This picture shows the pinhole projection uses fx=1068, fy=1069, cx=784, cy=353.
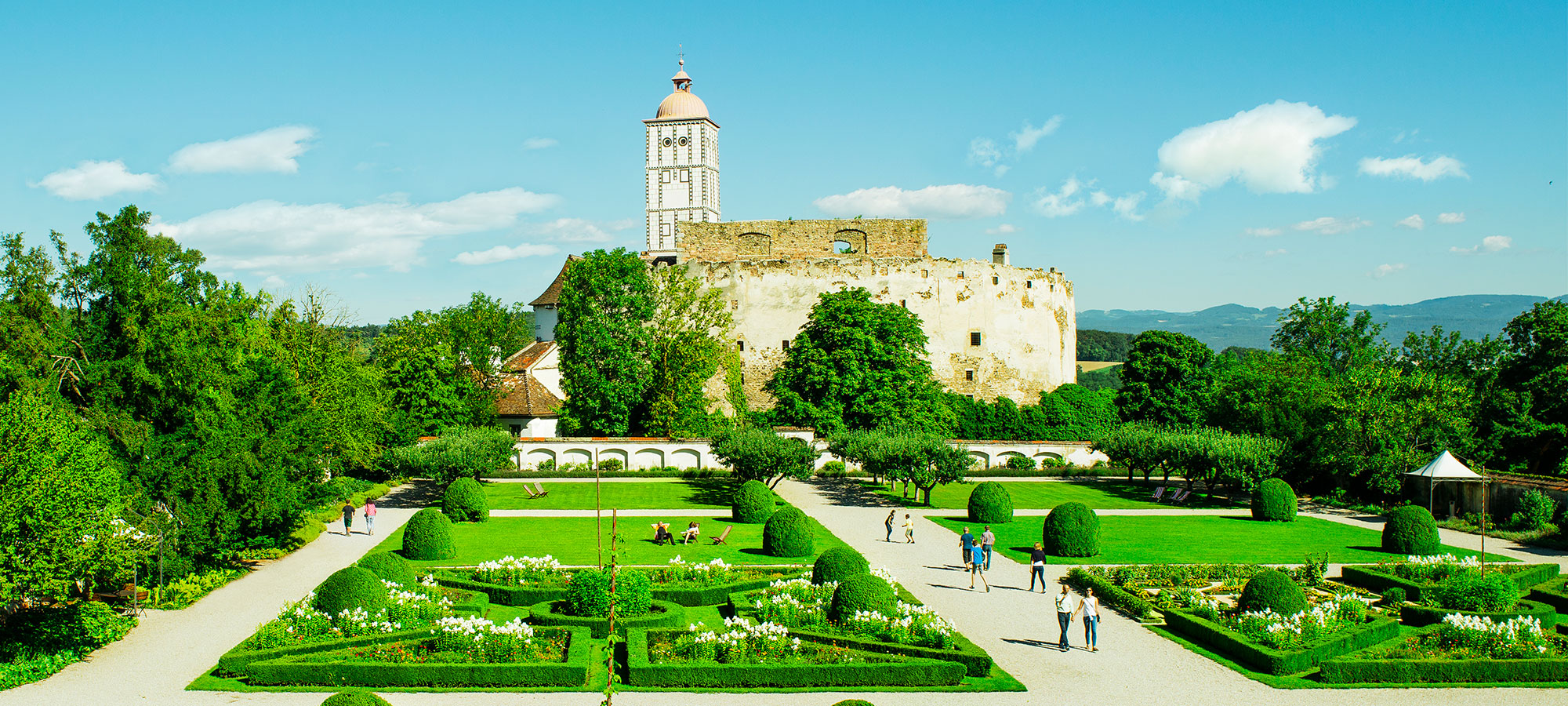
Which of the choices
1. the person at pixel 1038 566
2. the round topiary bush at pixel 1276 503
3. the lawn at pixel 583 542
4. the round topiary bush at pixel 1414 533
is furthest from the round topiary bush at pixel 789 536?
the round topiary bush at pixel 1276 503

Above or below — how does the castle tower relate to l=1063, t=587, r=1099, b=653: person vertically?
above

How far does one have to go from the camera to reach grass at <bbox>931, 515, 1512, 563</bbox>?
2930cm

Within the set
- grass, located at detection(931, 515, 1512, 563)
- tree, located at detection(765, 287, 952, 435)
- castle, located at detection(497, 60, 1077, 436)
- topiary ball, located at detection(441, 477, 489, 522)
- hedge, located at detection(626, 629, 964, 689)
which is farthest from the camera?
castle, located at detection(497, 60, 1077, 436)

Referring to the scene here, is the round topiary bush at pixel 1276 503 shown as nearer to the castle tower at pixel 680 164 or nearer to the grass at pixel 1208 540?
the grass at pixel 1208 540

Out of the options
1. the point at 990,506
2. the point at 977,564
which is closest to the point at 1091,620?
the point at 977,564

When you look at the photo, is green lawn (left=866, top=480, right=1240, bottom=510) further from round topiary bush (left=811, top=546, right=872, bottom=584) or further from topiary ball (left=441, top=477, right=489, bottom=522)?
round topiary bush (left=811, top=546, right=872, bottom=584)

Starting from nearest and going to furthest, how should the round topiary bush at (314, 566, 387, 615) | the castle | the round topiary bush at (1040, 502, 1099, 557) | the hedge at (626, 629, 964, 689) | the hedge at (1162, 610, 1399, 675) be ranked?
the hedge at (626, 629, 964, 689)
the hedge at (1162, 610, 1399, 675)
the round topiary bush at (314, 566, 387, 615)
the round topiary bush at (1040, 502, 1099, 557)
the castle

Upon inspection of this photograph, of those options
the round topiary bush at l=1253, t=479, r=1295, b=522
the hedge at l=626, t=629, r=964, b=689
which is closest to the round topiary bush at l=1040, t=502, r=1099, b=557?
the round topiary bush at l=1253, t=479, r=1295, b=522

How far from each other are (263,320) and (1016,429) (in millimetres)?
40743

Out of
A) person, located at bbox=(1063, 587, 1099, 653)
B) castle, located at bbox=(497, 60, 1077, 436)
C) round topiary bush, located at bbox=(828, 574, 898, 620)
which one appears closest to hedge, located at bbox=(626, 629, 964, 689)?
round topiary bush, located at bbox=(828, 574, 898, 620)

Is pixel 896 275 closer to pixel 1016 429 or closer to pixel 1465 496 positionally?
pixel 1016 429

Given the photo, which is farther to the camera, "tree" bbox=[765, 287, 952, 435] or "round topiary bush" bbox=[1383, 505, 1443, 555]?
"tree" bbox=[765, 287, 952, 435]

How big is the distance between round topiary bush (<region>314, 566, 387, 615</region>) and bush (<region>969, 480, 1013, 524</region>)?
20.8m

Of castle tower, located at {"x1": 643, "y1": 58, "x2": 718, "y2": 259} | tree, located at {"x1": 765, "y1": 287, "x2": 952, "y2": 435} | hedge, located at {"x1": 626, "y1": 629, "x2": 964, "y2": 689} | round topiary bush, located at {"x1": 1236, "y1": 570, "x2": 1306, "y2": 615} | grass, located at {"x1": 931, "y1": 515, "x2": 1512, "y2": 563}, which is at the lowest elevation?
hedge, located at {"x1": 626, "y1": 629, "x2": 964, "y2": 689}
